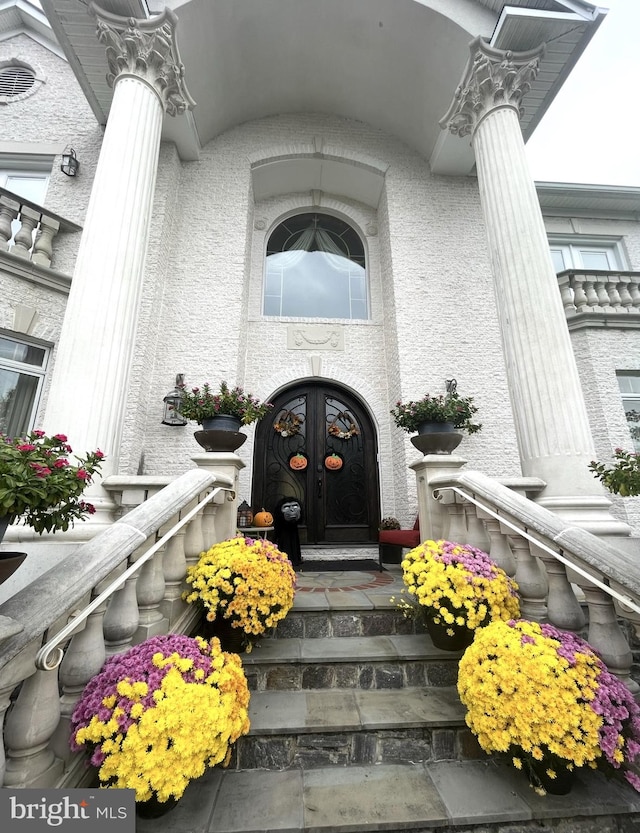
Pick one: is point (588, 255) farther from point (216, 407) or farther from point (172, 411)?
point (172, 411)

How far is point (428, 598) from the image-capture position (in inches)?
83.4

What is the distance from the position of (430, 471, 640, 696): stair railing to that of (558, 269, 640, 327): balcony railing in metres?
4.22

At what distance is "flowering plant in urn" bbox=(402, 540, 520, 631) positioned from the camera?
205 cm

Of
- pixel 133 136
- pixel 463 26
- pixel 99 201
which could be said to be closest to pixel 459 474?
pixel 99 201

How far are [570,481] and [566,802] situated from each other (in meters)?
2.31

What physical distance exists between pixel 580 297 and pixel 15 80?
1025cm

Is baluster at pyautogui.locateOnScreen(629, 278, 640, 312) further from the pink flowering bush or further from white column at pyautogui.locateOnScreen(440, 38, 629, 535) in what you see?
the pink flowering bush

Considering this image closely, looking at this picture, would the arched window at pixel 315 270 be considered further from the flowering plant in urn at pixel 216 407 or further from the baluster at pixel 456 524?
the baluster at pixel 456 524

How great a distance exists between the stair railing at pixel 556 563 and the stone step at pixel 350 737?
75 centimetres

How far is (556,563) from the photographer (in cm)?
200

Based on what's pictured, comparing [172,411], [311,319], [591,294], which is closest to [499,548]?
[172,411]

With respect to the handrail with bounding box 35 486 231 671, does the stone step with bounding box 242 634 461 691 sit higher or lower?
lower

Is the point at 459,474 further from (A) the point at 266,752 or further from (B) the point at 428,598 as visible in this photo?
(A) the point at 266,752

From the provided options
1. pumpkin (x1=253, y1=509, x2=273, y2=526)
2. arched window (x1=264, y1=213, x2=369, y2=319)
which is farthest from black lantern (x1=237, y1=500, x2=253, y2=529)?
arched window (x1=264, y1=213, x2=369, y2=319)
